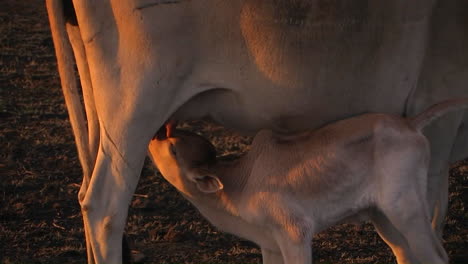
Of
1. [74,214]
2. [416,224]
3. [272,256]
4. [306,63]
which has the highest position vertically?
[306,63]

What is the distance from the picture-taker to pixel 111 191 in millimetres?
A: 5957

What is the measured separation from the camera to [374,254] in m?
7.33

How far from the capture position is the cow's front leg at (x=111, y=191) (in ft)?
19.3

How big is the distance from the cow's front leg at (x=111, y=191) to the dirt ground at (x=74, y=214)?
118 cm

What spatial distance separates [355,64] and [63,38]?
1.55 metres

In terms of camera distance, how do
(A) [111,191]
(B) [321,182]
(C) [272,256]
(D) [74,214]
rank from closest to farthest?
(B) [321,182] → (A) [111,191] → (C) [272,256] → (D) [74,214]

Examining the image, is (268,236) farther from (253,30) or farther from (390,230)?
(253,30)

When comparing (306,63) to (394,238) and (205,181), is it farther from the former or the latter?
(394,238)

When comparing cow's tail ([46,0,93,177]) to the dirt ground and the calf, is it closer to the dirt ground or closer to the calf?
the calf

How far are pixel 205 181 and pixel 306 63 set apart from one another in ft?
2.57

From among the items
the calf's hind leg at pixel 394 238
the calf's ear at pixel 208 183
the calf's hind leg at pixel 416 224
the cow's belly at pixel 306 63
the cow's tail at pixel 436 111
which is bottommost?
the calf's hind leg at pixel 394 238

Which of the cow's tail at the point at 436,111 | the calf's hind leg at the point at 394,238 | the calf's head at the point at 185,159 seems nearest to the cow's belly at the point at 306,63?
the calf's head at the point at 185,159

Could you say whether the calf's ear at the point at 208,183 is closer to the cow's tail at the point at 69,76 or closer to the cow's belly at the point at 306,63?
the cow's belly at the point at 306,63

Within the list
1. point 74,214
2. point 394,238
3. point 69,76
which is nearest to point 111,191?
point 69,76
